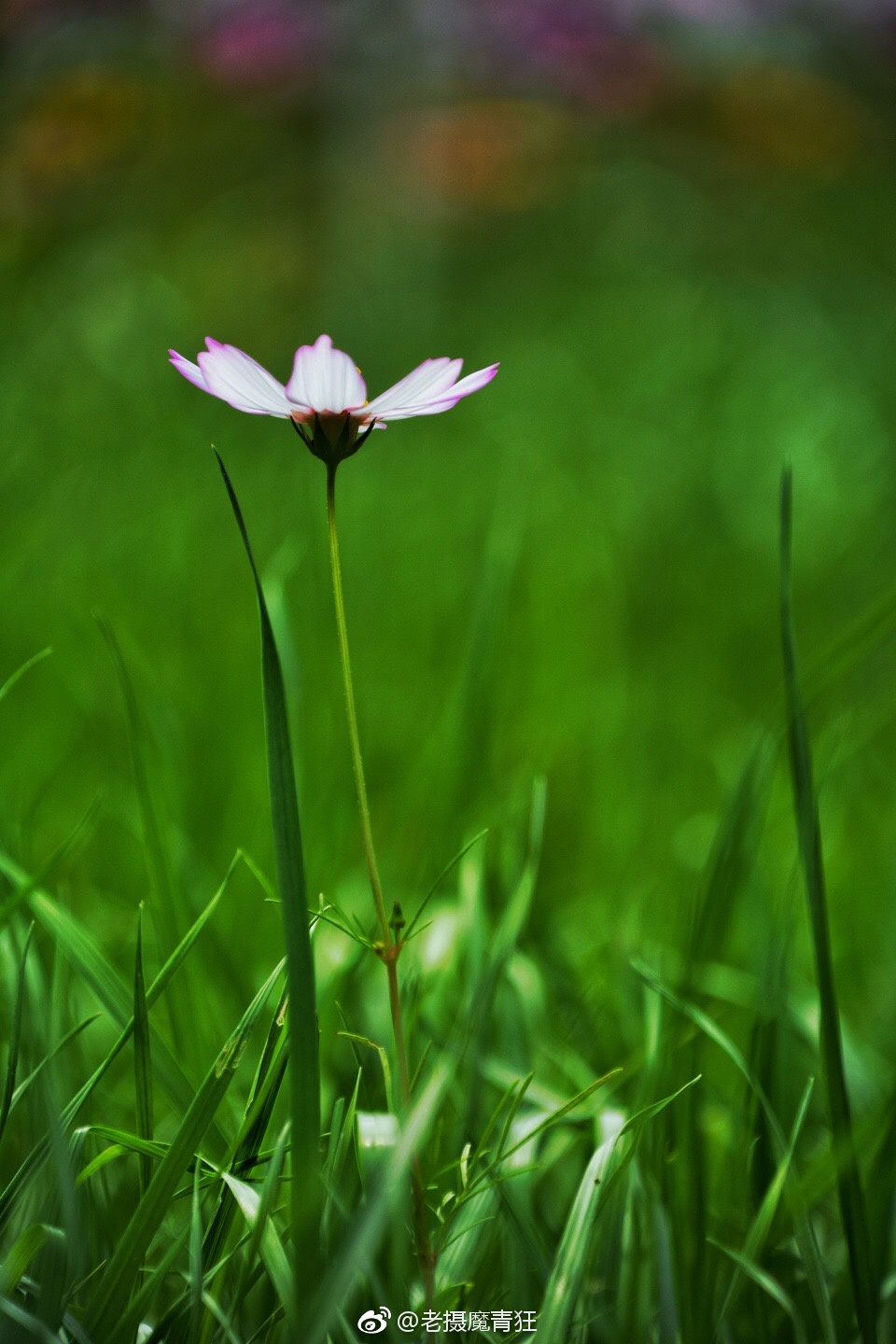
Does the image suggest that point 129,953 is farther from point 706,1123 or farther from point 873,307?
point 873,307

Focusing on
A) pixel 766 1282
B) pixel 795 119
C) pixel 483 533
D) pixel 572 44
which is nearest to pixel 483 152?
pixel 572 44

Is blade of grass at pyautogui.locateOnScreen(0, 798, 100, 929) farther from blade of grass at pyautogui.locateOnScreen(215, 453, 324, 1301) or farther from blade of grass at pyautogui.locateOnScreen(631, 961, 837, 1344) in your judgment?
blade of grass at pyautogui.locateOnScreen(631, 961, 837, 1344)

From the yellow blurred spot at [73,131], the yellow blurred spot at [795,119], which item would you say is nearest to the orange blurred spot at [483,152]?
the yellow blurred spot at [795,119]

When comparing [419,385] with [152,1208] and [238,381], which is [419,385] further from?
[152,1208]

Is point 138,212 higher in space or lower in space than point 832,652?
higher

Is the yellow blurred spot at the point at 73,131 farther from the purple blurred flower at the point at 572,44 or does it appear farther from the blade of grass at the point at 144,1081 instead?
the blade of grass at the point at 144,1081

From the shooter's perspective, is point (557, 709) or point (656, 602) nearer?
point (557, 709)

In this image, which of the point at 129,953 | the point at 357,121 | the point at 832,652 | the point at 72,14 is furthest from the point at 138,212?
the point at 832,652

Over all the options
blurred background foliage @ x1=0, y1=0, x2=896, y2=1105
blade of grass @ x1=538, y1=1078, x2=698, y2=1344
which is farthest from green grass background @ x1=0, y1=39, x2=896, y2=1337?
blade of grass @ x1=538, y1=1078, x2=698, y2=1344
